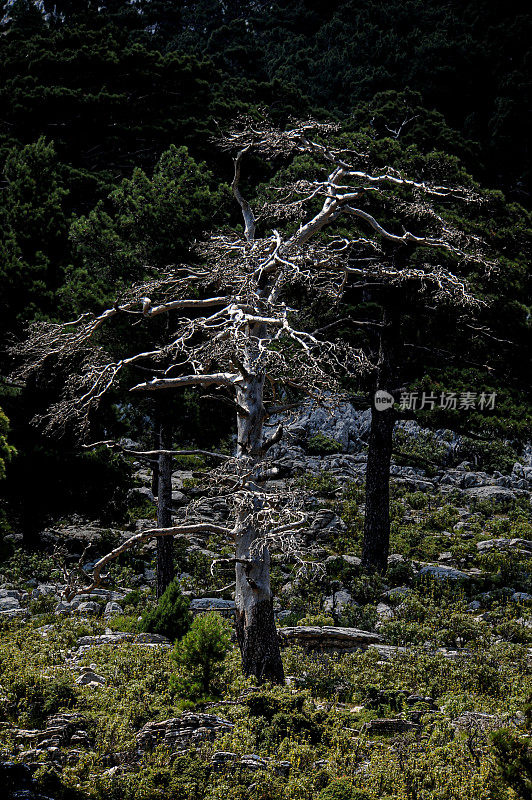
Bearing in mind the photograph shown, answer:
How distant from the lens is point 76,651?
8922 mm

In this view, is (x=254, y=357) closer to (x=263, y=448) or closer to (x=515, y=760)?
(x=263, y=448)

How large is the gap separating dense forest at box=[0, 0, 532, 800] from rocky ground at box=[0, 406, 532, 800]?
45 millimetres

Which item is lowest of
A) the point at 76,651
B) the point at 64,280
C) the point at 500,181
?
the point at 76,651

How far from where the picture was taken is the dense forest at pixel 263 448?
598 cm

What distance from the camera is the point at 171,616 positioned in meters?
9.52

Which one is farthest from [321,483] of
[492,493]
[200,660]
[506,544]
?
[200,660]

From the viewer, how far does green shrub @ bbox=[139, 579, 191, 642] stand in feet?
31.1

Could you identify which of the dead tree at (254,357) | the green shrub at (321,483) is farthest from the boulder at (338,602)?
the green shrub at (321,483)

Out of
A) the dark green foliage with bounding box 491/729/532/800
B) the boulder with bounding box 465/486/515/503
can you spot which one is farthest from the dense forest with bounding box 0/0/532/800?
the boulder with bounding box 465/486/515/503

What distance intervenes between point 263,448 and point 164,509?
5021 mm

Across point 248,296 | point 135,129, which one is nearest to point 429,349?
point 248,296

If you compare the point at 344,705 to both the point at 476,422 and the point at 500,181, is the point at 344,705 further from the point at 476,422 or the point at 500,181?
the point at 500,181

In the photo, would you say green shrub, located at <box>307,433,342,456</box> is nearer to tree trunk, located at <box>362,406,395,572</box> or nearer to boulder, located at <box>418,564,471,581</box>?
boulder, located at <box>418,564,471,581</box>

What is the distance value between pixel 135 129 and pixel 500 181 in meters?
13.8
